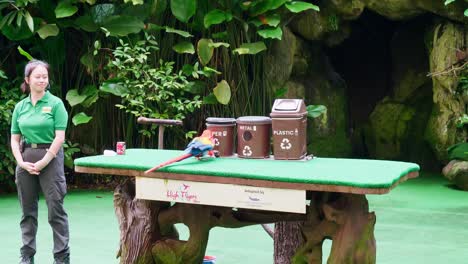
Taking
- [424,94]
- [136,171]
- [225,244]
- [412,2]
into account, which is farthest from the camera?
[424,94]

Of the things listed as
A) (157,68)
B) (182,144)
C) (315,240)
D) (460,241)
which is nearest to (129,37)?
(157,68)

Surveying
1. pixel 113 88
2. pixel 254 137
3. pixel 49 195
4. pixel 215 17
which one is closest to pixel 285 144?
pixel 254 137

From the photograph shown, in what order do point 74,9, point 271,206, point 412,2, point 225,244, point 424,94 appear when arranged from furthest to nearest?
point 424,94
point 412,2
point 74,9
point 225,244
point 271,206

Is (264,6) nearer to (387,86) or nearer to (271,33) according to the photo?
(271,33)

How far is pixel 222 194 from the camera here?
Answer: 425 centimetres

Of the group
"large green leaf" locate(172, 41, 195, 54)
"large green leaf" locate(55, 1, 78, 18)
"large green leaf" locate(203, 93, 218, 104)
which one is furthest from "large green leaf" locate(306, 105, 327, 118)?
"large green leaf" locate(55, 1, 78, 18)

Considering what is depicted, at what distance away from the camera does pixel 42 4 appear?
27.0 ft

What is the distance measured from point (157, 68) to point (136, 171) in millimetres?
3981

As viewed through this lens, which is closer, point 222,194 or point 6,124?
point 222,194

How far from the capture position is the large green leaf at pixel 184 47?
8266 millimetres

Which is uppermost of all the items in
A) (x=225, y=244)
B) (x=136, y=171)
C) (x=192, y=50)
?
(x=192, y=50)

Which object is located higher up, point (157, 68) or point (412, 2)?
point (412, 2)

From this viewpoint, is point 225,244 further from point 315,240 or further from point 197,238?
point 315,240

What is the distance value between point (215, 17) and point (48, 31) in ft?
5.09
